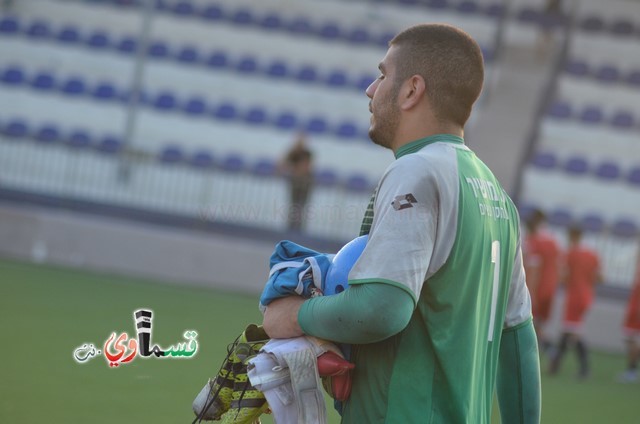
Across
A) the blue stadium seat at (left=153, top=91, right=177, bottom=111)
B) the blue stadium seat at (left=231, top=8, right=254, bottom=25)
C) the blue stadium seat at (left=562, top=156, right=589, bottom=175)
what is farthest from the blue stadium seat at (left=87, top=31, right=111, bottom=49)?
the blue stadium seat at (left=562, top=156, right=589, bottom=175)

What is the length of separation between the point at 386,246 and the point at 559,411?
683 cm

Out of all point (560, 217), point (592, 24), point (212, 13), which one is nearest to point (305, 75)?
point (212, 13)

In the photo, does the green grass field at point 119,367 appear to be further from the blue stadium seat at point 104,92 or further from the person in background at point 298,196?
the blue stadium seat at point 104,92

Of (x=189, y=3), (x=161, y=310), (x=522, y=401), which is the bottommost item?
(x=161, y=310)

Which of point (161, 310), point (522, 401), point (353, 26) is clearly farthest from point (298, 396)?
point (353, 26)

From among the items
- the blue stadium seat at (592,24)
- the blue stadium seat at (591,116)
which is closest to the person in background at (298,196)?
the blue stadium seat at (591,116)

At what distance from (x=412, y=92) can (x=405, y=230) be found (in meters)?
0.40

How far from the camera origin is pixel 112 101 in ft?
67.3

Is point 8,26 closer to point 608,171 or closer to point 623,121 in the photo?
point 608,171

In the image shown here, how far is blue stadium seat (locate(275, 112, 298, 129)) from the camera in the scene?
66.1ft

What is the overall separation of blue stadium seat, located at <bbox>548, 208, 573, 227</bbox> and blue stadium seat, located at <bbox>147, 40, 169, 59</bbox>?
28.4 ft

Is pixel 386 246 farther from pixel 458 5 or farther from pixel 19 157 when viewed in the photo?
pixel 458 5

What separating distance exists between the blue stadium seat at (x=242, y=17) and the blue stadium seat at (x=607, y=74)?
24.7ft

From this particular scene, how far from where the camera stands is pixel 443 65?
8.48ft
